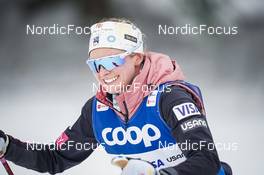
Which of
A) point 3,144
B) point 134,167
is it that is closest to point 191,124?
point 134,167

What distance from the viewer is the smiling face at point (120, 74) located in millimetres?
1417

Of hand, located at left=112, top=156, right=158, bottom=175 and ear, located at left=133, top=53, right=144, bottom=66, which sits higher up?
ear, located at left=133, top=53, right=144, bottom=66

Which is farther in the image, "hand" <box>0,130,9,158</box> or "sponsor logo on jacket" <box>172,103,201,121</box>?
"hand" <box>0,130,9,158</box>

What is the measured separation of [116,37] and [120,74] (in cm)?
10

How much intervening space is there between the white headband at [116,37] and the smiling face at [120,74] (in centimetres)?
2

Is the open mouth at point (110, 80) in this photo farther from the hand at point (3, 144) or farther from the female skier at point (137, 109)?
the hand at point (3, 144)

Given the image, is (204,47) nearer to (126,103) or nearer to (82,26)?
(82,26)

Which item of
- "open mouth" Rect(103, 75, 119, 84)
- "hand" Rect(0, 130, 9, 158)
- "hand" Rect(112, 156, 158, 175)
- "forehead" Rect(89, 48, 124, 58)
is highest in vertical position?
"forehead" Rect(89, 48, 124, 58)

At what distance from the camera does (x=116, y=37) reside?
1401 mm

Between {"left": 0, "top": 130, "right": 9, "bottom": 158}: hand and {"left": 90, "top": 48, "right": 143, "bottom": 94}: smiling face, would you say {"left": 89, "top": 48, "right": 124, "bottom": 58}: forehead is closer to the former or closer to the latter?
{"left": 90, "top": 48, "right": 143, "bottom": 94}: smiling face

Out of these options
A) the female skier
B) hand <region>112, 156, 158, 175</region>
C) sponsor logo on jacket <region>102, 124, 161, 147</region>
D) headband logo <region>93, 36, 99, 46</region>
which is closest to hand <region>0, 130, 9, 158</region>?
the female skier

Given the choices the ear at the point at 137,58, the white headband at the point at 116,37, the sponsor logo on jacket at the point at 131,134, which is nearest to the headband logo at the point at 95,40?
the white headband at the point at 116,37

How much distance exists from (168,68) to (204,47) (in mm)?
519

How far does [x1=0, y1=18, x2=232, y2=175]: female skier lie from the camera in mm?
1249
